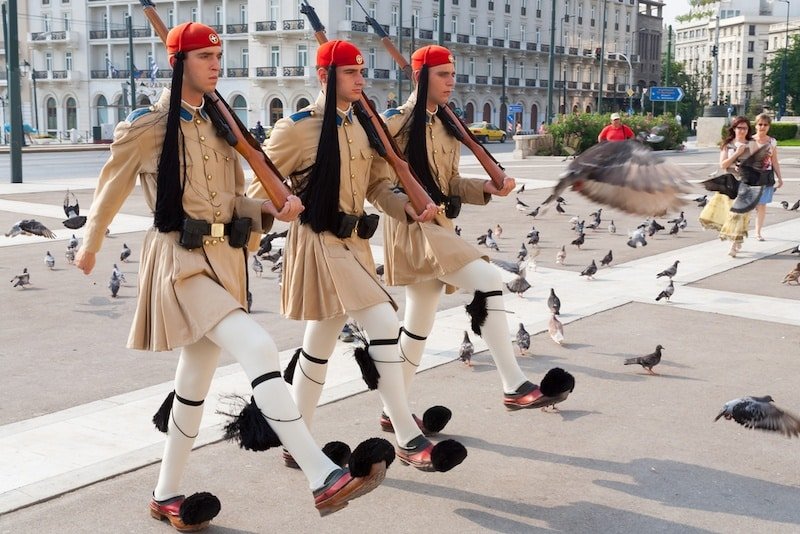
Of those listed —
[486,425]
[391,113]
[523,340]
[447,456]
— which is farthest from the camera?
[523,340]

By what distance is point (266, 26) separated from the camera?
234ft

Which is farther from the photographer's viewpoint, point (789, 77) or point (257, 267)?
point (789, 77)

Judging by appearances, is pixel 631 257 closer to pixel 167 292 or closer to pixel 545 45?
pixel 167 292

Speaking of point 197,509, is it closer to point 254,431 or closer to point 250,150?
point 254,431

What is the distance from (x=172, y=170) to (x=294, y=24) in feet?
225

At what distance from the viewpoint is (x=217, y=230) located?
14.2 ft

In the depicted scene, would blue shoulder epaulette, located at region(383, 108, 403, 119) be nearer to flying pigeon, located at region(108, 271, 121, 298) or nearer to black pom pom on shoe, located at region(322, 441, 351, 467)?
black pom pom on shoe, located at region(322, 441, 351, 467)

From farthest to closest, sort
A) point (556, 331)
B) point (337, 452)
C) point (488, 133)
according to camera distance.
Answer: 1. point (488, 133)
2. point (556, 331)
3. point (337, 452)

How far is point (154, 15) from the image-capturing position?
16.0 ft

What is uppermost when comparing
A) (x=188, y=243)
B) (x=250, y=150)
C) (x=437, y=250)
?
(x=250, y=150)

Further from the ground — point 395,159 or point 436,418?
point 395,159

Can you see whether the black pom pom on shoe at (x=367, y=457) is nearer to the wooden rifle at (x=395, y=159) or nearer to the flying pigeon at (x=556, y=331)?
the wooden rifle at (x=395, y=159)

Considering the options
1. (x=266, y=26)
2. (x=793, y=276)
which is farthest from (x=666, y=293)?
(x=266, y=26)

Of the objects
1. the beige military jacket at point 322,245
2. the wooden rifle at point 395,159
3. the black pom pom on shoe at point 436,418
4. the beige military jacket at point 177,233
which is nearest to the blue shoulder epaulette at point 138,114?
the beige military jacket at point 177,233
